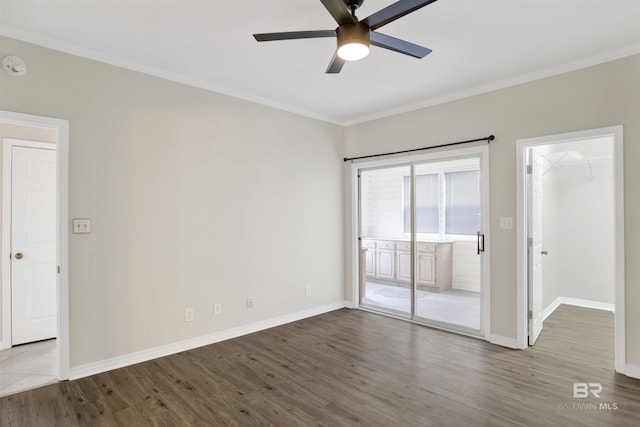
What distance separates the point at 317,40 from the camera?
2.83 m

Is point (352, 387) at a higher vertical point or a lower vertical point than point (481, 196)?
lower

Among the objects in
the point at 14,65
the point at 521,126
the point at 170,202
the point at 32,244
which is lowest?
the point at 32,244

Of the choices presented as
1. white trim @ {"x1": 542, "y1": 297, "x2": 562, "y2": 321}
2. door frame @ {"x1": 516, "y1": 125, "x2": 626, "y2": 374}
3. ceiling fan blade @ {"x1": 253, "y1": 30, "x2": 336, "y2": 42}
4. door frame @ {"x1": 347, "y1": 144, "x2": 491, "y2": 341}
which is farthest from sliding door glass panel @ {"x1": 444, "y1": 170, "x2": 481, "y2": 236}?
ceiling fan blade @ {"x1": 253, "y1": 30, "x2": 336, "y2": 42}

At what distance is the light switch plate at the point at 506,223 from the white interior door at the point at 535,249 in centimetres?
20

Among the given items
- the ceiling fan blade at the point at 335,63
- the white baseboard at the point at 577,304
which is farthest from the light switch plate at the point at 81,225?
the white baseboard at the point at 577,304

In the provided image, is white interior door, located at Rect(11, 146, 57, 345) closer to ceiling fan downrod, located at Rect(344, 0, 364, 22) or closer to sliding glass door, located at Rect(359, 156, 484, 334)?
ceiling fan downrod, located at Rect(344, 0, 364, 22)

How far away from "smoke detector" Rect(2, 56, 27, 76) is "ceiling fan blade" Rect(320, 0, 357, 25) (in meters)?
2.51

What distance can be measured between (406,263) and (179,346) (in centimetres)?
297

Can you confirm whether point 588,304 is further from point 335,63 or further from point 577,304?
point 335,63

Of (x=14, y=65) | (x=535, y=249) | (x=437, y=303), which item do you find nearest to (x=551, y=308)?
(x=535, y=249)

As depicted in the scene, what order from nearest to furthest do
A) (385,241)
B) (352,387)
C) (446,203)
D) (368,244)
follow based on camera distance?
(352,387) → (446,203) → (385,241) → (368,244)

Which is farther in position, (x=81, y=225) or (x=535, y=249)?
(x=535, y=249)

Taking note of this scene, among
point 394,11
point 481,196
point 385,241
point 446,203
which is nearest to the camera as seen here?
point 394,11

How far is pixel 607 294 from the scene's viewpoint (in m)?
4.86
